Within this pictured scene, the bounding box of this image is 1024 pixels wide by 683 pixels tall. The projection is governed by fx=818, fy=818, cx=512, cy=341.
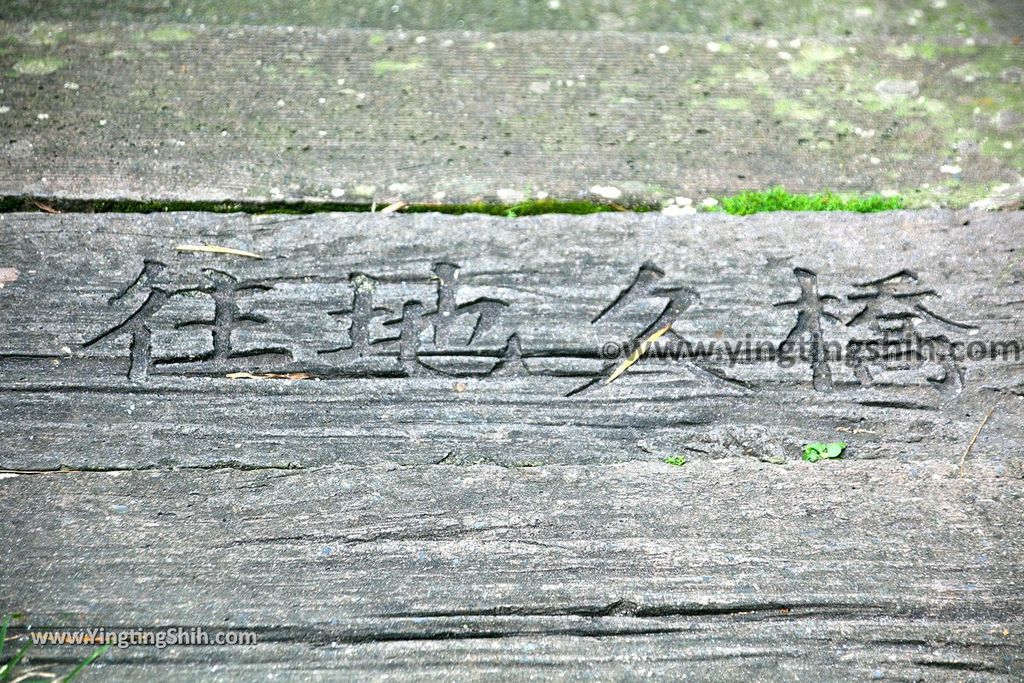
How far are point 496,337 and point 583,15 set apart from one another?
1.28 m

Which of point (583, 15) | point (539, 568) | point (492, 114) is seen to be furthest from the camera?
point (583, 15)

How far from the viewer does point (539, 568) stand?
4.80 feet

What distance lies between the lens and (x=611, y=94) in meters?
2.25

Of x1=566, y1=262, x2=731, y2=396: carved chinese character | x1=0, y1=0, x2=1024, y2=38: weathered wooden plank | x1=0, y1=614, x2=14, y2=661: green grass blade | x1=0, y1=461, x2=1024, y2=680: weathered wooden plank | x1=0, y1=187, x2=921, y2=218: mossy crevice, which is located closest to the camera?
x1=0, y1=614, x2=14, y2=661: green grass blade

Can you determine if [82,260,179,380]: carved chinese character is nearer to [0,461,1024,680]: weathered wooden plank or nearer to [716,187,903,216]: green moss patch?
[0,461,1024,680]: weathered wooden plank

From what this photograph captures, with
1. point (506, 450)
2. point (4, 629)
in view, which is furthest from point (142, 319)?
point (506, 450)

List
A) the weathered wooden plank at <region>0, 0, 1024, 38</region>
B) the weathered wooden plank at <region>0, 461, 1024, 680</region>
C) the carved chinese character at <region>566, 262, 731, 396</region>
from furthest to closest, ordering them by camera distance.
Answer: the weathered wooden plank at <region>0, 0, 1024, 38</region> < the carved chinese character at <region>566, 262, 731, 396</region> < the weathered wooden plank at <region>0, 461, 1024, 680</region>

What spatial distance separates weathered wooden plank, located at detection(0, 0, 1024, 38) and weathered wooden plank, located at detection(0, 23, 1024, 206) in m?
0.07

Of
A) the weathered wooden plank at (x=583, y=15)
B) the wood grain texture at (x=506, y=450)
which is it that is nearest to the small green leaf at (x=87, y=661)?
the wood grain texture at (x=506, y=450)

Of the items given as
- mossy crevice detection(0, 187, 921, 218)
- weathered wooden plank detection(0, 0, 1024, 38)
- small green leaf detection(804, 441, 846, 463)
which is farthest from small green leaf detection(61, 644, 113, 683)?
weathered wooden plank detection(0, 0, 1024, 38)

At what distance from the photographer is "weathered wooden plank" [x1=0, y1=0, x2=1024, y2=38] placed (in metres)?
2.43

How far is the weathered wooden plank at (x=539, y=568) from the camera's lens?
1373mm

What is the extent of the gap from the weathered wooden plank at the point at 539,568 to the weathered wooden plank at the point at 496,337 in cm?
7

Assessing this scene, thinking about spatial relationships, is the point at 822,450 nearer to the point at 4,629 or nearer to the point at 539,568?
the point at 539,568
